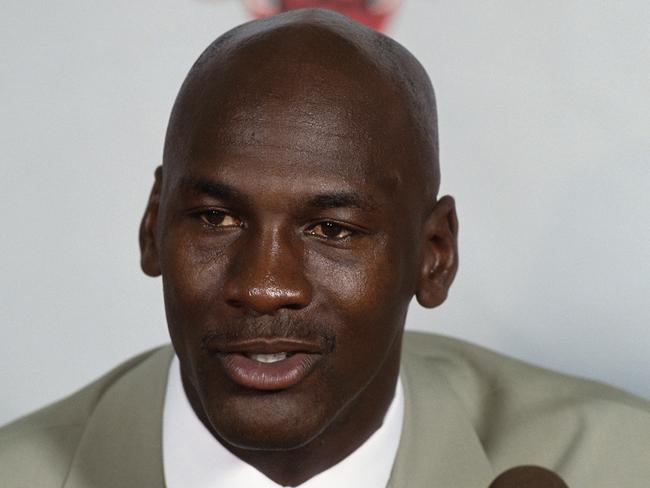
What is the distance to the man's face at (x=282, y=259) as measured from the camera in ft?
5.12

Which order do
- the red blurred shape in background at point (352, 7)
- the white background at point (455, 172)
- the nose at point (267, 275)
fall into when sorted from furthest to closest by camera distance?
1. the red blurred shape in background at point (352, 7)
2. the white background at point (455, 172)
3. the nose at point (267, 275)

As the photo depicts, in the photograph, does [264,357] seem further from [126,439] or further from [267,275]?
[126,439]

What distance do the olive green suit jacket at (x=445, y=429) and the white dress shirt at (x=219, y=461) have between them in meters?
0.01

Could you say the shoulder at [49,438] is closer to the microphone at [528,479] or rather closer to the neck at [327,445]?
the neck at [327,445]

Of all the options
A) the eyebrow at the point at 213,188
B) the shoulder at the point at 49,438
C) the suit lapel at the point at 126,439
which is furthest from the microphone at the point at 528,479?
the shoulder at the point at 49,438

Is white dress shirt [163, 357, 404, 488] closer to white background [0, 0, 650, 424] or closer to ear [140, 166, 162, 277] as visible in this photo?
ear [140, 166, 162, 277]

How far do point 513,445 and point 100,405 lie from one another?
51 cm

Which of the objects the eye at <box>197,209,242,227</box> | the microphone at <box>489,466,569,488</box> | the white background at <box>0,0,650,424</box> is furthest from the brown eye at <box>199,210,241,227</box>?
the white background at <box>0,0,650,424</box>

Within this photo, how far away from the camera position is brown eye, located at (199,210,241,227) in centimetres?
161

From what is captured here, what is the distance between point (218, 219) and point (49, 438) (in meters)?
0.42

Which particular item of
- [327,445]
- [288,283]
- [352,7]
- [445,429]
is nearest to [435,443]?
[445,429]

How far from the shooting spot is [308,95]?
1.61m

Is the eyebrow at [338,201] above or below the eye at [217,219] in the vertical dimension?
above

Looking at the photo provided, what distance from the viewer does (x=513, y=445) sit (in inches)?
75.8
